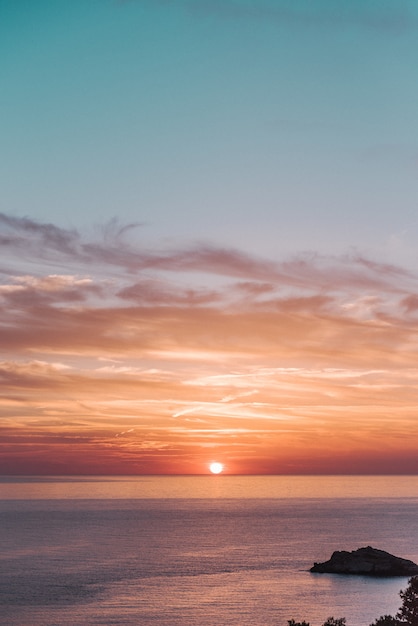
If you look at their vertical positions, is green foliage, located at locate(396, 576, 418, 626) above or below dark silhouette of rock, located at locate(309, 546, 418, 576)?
above

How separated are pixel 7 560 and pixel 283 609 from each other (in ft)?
225

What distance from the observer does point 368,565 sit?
130500 millimetres

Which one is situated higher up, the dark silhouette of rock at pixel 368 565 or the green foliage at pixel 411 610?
the green foliage at pixel 411 610

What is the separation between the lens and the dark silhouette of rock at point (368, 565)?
12812cm

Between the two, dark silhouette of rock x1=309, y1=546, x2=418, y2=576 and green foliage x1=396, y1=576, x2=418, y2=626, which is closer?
green foliage x1=396, y1=576, x2=418, y2=626

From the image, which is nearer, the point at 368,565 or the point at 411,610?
the point at 411,610

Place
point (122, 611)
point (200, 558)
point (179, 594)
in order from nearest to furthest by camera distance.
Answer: point (122, 611) < point (179, 594) < point (200, 558)

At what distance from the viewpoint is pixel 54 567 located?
139 meters

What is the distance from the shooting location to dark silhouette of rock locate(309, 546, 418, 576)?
420 ft

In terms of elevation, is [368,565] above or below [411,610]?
below

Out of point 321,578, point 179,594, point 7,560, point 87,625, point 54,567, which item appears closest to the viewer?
point 87,625

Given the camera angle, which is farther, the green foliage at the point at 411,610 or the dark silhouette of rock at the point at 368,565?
the dark silhouette of rock at the point at 368,565

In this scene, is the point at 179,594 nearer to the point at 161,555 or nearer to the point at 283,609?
the point at 283,609

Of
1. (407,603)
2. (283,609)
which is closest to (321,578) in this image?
(283,609)
